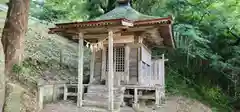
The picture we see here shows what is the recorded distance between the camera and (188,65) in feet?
63.3

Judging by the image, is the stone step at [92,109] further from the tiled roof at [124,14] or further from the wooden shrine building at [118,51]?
the tiled roof at [124,14]

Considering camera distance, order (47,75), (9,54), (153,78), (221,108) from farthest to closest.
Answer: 1. (221,108)
2. (153,78)
3. (47,75)
4. (9,54)

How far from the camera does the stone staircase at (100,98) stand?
948 cm

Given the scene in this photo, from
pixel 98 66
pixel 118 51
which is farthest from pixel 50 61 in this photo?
pixel 118 51

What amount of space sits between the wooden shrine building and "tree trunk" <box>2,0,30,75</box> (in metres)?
2.94

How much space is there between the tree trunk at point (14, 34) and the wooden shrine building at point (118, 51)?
9.64ft

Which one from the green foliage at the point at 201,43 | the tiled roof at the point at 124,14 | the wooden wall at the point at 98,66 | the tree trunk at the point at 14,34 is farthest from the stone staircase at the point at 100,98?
the green foliage at the point at 201,43

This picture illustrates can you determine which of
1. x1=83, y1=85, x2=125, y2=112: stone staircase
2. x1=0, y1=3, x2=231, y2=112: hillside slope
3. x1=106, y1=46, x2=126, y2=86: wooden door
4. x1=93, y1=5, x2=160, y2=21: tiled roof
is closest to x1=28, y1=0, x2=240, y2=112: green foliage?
x1=0, y1=3, x2=231, y2=112: hillside slope

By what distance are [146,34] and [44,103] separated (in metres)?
5.31

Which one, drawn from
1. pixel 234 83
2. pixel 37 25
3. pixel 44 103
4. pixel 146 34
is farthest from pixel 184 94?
pixel 37 25

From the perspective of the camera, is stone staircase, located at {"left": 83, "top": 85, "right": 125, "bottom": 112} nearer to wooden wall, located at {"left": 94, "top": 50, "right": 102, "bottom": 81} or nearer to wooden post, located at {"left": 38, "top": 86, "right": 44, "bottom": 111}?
wooden wall, located at {"left": 94, "top": 50, "right": 102, "bottom": 81}

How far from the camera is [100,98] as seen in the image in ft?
32.8

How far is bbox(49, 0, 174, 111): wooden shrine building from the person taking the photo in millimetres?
9281

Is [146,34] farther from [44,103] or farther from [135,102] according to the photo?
[44,103]
